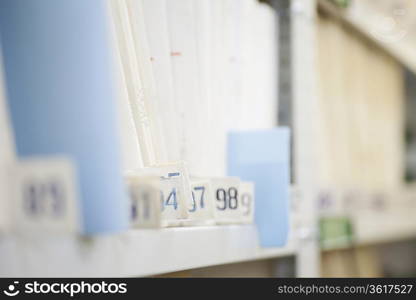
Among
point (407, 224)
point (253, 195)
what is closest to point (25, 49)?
point (253, 195)

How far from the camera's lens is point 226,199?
111cm

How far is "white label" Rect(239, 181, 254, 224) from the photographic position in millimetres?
1156

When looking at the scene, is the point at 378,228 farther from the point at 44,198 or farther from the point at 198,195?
the point at 44,198

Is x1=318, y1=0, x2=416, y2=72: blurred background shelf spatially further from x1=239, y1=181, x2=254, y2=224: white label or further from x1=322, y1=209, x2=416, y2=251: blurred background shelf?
x1=239, y1=181, x2=254, y2=224: white label

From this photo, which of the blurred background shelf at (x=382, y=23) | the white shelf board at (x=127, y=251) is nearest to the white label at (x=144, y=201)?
the white shelf board at (x=127, y=251)

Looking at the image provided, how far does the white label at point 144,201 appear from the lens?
31.7 inches

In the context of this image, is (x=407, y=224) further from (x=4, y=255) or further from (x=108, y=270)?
(x=4, y=255)

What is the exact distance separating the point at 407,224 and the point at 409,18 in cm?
81

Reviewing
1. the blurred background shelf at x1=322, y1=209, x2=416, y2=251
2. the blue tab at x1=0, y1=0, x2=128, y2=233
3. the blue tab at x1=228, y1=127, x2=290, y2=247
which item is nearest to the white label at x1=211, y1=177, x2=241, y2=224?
the blue tab at x1=228, y1=127, x2=290, y2=247

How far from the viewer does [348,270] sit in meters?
2.21

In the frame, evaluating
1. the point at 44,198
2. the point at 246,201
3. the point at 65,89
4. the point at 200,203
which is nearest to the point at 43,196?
the point at 44,198

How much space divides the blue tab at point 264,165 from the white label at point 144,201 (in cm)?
41

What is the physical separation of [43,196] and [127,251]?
0.67 ft

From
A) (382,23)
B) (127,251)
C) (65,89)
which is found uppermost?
(382,23)
